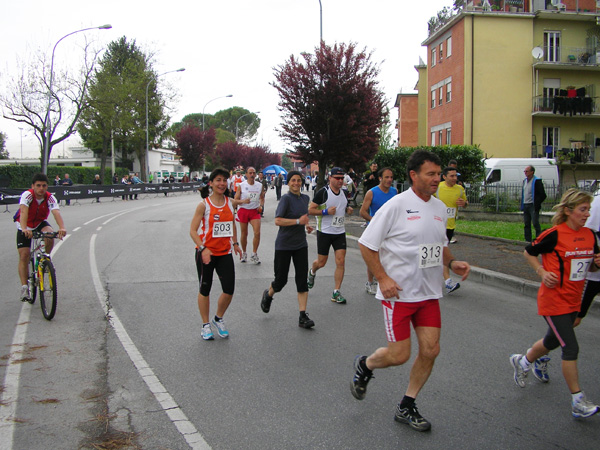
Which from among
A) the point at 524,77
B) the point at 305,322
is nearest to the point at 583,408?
the point at 305,322

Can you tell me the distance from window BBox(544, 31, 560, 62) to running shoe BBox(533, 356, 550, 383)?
36172 millimetres

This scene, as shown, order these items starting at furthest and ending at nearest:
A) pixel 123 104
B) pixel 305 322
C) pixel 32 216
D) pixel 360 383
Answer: pixel 123 104, pixel 32 216, pixel 305 322, pixel 360 383

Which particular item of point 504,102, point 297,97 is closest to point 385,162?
point 297,97

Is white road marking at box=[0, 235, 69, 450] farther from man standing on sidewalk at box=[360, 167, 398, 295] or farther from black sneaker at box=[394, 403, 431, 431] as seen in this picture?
man standing on sidewalk at box=[360, 167, 398, 295]

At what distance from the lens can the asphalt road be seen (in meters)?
3.72

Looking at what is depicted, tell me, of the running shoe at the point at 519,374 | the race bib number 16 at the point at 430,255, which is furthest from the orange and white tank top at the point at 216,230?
the running shoe at the point at 519,374

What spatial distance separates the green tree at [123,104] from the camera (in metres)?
44.0

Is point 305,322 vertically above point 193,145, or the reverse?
point 193,145

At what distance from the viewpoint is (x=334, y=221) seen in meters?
7.74

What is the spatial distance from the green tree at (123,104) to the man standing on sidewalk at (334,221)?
38344mm

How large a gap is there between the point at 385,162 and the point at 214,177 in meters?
21.1

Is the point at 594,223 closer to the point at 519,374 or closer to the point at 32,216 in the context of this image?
the point at 519,374

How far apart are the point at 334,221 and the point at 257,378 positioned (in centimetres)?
337

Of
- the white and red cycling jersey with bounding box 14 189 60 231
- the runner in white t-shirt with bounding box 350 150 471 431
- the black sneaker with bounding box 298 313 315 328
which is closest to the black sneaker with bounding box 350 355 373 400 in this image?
the runner in white t-shirt with bounding box 350 150 471 431
